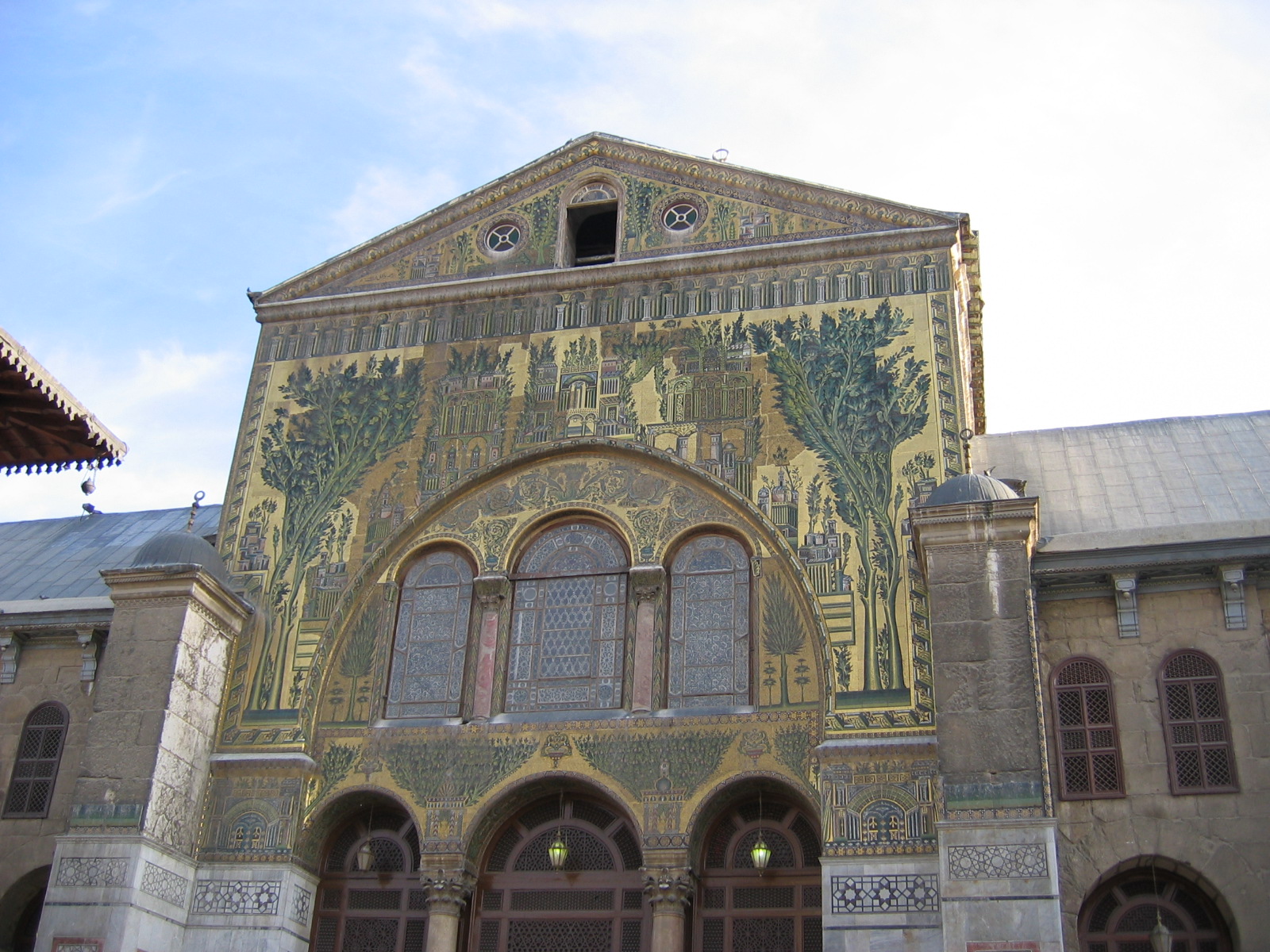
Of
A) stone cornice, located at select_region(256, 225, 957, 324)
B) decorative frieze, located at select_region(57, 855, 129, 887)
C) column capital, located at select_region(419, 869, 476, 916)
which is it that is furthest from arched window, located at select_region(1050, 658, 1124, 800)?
decorative frieze, located at select_region(57, 855, 129, 887)

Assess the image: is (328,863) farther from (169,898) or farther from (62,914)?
(62,914)

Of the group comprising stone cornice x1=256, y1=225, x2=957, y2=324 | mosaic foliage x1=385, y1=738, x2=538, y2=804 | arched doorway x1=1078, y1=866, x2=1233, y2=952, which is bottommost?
arched doorway x1=1078, y1=866, x2=1233, y2=952

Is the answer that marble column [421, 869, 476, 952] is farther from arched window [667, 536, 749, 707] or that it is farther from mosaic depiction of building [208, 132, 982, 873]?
arched window [667, 536, 749, 707]

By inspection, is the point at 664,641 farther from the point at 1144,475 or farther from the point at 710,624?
the point at 1144,475

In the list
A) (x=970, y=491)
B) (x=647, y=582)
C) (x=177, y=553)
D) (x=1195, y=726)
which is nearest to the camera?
(x=1195, y=726)

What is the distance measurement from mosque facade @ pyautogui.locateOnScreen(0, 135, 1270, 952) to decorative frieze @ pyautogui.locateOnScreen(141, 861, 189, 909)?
0.07 m

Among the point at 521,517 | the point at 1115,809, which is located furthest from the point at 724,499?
the point at 1115,809

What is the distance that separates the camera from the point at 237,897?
17016mm

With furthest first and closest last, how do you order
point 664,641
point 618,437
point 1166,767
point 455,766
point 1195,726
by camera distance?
point 618,437 → point 664,641 → point 455,766 → point 1195,726 → point 1166,767

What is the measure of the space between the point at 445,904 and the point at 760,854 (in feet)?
11.7

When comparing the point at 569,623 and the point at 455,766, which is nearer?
the point at 455,766

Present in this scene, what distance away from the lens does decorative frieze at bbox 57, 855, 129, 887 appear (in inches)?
637

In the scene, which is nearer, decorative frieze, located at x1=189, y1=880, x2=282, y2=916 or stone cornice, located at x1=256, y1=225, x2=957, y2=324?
decorative frieze, located at x1=189, y1=880, x2=282, y2=916

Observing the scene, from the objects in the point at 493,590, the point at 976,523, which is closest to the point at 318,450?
the point at 493,590
